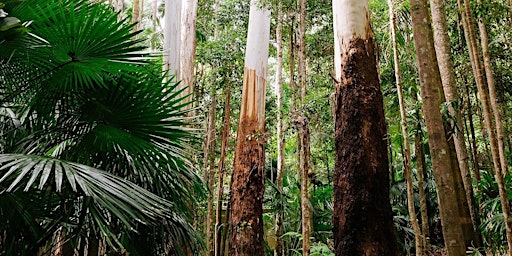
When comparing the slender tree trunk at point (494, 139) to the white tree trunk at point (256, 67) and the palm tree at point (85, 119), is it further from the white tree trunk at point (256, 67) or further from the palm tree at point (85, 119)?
the white tree trunk at point (256, 67)

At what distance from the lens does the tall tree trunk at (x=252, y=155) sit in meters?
6.12

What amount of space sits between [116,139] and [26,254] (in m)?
0.98

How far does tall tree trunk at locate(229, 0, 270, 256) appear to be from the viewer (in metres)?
6.12

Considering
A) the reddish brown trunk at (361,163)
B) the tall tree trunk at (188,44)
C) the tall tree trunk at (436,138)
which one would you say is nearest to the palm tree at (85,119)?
the reddish brown trunk at (361,163)

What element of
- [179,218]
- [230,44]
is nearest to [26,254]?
[179,218]

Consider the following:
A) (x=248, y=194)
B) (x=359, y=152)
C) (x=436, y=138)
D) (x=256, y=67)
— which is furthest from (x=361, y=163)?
(x=256, y=67)

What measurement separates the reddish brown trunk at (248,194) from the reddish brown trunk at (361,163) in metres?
3.19

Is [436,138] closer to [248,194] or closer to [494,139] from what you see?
[494,139]

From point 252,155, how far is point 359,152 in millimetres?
3589

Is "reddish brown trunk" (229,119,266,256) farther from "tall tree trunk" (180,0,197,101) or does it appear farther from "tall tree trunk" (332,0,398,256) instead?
"tall tree trunk" (332,0,398,256)

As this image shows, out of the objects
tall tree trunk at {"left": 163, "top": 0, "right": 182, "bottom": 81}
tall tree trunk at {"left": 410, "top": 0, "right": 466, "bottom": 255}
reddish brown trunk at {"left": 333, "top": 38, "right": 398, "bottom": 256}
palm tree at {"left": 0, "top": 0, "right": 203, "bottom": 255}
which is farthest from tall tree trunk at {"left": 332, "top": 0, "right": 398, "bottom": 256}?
tall tree trunk at {"left": 163, "top": 0, "right": 182, "bottom": 81}

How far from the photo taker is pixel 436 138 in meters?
3.59

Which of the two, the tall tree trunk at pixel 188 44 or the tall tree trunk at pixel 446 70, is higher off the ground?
the tall tree trunk at pixel 188 44

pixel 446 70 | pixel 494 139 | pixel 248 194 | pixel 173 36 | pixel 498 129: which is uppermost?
pixel 173 36
